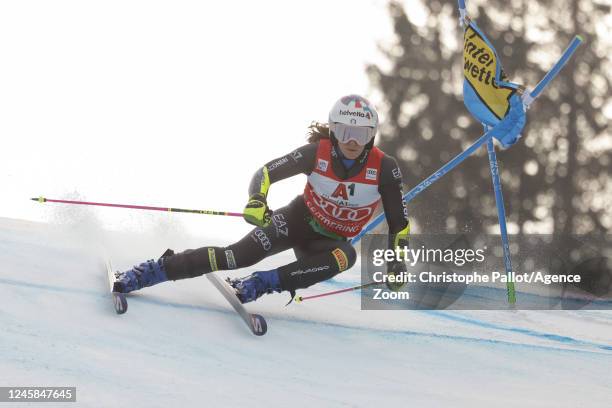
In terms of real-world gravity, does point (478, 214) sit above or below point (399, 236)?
above

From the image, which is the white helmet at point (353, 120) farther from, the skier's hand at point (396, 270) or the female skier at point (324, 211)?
the skier's hand at point (396, 270)

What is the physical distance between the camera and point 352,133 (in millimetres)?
4156

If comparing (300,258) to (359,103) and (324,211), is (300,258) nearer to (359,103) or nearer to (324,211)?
(324,211)

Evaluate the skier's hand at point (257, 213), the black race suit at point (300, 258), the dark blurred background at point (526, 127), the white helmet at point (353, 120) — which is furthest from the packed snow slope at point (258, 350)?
the dark blurred background at point (526, 127)

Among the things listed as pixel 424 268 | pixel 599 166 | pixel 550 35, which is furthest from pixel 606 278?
pixel 550 35

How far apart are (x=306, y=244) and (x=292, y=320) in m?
0.48

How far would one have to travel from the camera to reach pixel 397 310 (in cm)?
588

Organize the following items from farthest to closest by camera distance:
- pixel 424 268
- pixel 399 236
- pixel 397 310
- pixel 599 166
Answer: pixel 599 166 < pixel 424 268 < pixel 397 310 < pixel 399 236

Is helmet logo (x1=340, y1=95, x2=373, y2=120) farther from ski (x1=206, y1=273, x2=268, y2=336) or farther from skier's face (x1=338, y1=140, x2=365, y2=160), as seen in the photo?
ski (x1=206, y1=273, x2=268, y2=336)

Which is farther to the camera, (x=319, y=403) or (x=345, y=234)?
(x=345, y=234)

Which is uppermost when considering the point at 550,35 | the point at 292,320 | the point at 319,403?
the point at 550,35

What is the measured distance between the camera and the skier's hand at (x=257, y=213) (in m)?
3.92

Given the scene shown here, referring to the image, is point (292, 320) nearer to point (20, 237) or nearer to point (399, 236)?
point (399, 236)

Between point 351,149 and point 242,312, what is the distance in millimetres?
1100
